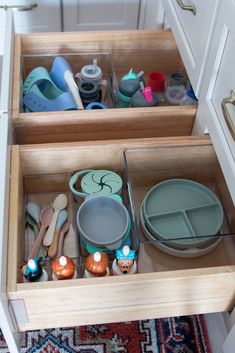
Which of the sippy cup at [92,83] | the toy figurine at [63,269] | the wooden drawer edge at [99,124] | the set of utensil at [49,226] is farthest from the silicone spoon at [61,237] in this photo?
the sippy cup at [92,83]

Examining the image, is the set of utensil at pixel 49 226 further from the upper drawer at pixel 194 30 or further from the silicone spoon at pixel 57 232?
the upper drawer at pixel 194 30

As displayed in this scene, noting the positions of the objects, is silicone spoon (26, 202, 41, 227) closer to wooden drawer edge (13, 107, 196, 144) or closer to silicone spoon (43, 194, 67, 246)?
silicone spoon (43, 194, 67, 246)

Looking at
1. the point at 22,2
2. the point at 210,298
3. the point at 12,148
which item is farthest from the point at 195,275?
the point at 22,2

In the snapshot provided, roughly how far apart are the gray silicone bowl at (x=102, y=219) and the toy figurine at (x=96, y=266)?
0.31 ft

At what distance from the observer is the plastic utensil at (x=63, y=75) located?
1132mm

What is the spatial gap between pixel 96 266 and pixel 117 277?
62 millimetres

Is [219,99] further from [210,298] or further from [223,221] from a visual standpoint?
[210,298]

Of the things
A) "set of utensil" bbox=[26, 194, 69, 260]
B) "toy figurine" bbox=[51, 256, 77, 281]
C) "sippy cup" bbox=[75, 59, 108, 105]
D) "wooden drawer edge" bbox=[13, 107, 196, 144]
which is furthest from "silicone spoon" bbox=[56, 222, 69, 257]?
"sippy cup" bbox=[75, 59, 108, 105]

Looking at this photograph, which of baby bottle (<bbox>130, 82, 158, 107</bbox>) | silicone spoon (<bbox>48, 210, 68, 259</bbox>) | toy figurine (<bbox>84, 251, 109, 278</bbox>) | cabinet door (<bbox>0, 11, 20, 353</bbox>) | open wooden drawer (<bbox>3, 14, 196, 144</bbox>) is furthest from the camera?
baby bottle (<bbox>130, 82, 158, 107</bbox>)

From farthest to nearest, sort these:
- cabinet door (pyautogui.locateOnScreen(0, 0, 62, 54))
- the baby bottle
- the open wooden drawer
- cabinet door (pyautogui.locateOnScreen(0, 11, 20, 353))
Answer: cabinet door (pyautogui.locateOnScreen(0, 0, 62, 54)) → the baby bottle → the open wooden drawer → cabinet door (pyautogui.locateOnScreen(0, 11, 20, 353))

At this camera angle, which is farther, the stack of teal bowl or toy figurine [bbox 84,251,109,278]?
the stack of teal bowl

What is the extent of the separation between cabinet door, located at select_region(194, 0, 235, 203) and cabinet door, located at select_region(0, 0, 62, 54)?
0.90 metres

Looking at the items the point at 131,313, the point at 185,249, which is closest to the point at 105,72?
the point at 185,249

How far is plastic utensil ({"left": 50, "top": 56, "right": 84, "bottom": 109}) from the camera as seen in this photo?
1132 millimetres
